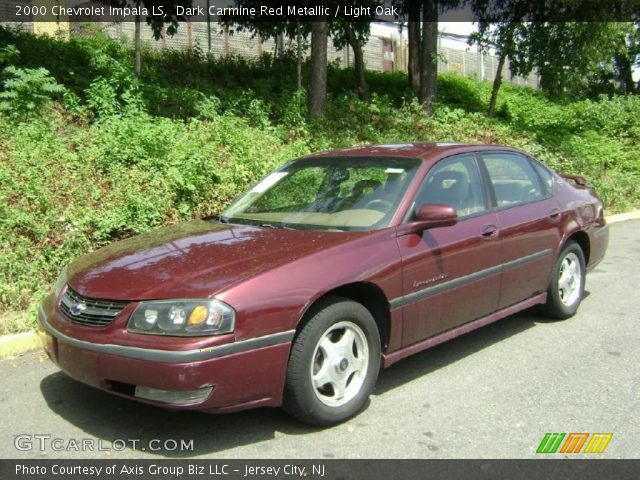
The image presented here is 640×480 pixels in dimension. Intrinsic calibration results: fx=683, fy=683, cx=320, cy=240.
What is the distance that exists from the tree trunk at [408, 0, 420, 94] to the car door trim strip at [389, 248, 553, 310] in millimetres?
13566

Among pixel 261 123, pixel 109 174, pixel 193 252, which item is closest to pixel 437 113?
pixel 261 123

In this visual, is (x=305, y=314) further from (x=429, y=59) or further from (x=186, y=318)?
(x=429, y=59)

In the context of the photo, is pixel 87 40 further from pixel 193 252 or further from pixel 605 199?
pixel 193 252

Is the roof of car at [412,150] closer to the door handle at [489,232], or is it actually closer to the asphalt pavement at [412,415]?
the door handle at [489,232]

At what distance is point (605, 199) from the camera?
12641 millimetres

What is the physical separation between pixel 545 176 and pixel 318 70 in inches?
303

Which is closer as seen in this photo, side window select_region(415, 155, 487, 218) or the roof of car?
side window select_region(415, 155, 487, 218)

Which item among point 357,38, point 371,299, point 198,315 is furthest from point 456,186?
point 357,38

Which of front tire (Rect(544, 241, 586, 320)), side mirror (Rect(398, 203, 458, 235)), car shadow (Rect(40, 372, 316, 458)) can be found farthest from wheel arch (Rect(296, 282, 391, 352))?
front tire (Rect(544, 241, 586, 320))

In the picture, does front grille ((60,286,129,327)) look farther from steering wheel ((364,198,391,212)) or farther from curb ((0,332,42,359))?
steering wheel ((364,198,391,212))

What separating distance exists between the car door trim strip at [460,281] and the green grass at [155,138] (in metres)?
3.00

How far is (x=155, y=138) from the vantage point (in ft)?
28.2

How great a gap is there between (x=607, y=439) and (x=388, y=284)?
1452 millimetres
